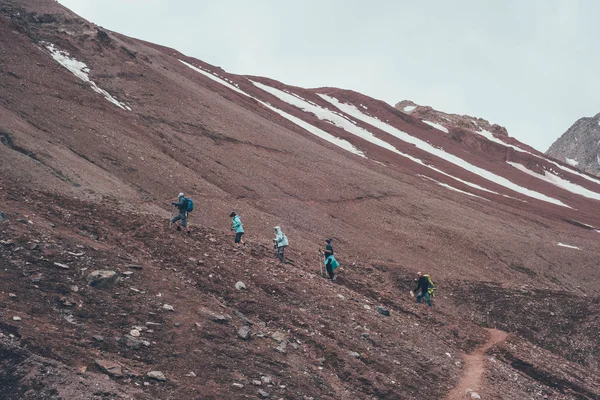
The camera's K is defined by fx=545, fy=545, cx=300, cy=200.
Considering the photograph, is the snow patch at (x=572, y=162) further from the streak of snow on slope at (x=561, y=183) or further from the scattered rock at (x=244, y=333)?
the scattered rock at (x=244, y=333)

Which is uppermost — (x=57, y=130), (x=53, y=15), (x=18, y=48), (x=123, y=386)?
(x=53, y=15)

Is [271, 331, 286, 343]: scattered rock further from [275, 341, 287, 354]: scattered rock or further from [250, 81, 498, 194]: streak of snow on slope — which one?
[250, 81, 498, 194]: streak of snow on slope

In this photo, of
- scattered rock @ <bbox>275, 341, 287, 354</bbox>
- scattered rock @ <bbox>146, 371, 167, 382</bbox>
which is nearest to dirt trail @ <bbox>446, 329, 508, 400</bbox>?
scattered rock @ <bbox>275, 341, 287, 354</bbox>

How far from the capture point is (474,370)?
1447 centimetres

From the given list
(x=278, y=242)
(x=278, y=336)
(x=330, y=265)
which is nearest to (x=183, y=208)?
(x=278, y=242)

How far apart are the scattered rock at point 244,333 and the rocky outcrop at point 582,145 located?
14242 centimetres

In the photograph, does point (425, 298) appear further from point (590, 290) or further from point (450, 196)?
point (450, 196)

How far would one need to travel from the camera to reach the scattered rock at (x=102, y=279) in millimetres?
11734

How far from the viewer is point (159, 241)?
15.2m

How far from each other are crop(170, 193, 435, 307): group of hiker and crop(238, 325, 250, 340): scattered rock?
5.66m

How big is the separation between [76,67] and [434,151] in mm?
46283

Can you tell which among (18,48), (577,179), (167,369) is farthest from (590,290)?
(577,179)

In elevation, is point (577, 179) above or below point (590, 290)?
above

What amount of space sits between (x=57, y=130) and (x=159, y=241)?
10831 mm
